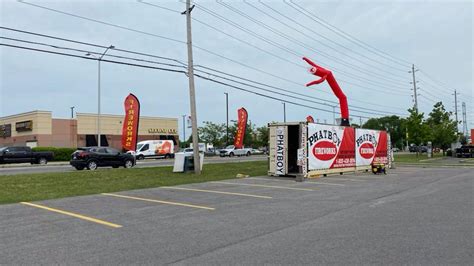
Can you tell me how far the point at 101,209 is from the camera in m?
10.6

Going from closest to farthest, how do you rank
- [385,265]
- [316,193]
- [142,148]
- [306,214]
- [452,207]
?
[385,265], [306,214], [452,207], [316,193], [142,148]

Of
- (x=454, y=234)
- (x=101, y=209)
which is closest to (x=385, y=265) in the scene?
(x=454, y=234)

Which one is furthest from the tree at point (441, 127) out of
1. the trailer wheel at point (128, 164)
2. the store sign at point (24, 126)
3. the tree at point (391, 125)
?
the tree at point (391, 125)

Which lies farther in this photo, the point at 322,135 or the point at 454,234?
the point at 322,135

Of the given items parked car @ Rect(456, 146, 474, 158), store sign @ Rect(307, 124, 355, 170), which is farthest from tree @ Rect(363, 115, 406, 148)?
store sign @ Rect(307, 124, 355, 170)

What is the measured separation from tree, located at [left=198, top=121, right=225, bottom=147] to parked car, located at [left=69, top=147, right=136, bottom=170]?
2216 inches

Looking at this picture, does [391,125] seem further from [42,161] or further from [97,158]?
[97,158]

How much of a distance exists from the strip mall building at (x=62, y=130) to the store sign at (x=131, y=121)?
81.8 feet

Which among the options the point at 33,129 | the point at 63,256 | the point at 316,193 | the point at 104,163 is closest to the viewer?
the point at 63,256

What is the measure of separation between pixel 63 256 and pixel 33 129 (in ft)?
201

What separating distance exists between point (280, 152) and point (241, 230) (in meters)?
13.8

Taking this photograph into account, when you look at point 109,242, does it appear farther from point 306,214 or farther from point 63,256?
point 306,214

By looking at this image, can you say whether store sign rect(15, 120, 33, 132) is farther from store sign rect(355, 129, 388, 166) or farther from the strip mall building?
store sign rect(355, 129, 388, 166)

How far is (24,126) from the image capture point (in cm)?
6272
